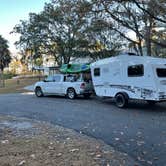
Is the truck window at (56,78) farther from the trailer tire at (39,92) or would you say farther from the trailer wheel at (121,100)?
the trailer wheel at (121,100)

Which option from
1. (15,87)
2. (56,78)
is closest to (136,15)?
(56,78)

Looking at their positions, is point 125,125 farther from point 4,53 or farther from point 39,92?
point 4,53

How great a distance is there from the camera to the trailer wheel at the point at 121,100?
1520 centimetres

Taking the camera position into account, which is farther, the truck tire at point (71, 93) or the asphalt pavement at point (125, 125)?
the truck tire at point (71, 93)

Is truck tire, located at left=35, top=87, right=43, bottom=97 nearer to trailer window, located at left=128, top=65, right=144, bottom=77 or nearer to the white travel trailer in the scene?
the white travel trailer

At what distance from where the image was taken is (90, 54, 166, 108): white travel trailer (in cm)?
1398

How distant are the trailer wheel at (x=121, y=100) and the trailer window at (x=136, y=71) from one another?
1.11m

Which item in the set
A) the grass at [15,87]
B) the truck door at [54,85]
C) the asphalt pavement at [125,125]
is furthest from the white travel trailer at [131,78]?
the grass at [15,87]

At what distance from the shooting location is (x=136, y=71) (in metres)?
14.7

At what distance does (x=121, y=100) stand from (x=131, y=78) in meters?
1.24

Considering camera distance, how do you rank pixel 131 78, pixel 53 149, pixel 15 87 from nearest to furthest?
pixel 53 149 → pixel 131 78 → pixel 15 87

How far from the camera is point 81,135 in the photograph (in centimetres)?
882

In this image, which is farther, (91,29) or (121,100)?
(91,29)

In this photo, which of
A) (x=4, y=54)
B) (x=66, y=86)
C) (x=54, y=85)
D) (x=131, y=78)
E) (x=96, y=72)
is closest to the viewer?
(x=131, y=78)
